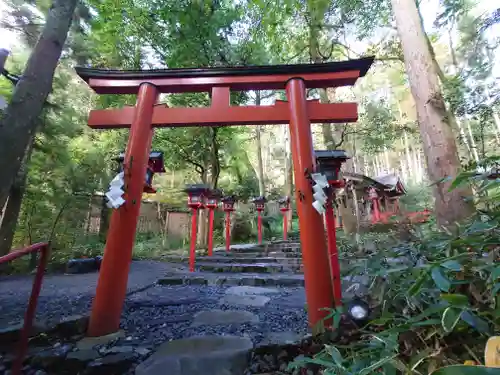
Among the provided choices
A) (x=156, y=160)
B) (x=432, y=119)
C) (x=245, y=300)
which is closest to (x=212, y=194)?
(x=156, y=160)

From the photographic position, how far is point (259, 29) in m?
7.58

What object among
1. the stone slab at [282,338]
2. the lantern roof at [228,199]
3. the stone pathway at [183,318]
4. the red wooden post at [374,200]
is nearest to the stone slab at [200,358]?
the stone pathway at [183,318]

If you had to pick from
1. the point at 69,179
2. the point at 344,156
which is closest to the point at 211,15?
the point at 344,156

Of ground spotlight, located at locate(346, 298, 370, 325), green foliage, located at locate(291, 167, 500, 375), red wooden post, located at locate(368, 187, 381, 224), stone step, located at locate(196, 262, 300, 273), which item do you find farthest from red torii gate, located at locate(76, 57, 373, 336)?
red wooden post, located at locate(368, 187, 381, 224)

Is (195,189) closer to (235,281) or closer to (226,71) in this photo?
(235,281)

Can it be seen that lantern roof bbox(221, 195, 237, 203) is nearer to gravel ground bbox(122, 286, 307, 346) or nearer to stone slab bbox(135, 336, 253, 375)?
gravel ground bbox(122, 286, 307, 346)

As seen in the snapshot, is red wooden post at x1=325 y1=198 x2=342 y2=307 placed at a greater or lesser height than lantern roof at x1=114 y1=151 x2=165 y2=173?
lesser

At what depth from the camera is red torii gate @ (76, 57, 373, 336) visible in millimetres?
2664

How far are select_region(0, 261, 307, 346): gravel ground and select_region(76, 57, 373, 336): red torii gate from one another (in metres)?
0.52

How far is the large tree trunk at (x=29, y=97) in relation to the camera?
10.00 feet

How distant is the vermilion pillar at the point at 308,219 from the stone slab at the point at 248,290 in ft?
6.83

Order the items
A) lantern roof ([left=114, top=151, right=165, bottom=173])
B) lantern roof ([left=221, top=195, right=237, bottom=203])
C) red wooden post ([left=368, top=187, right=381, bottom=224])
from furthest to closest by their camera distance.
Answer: red wooden post ([left=368, top=187, right=381, bottom=224]) → lantern roof ([left=221, top=195, right=237, bottom=203]) → lantern roof ([left=114, top=151, right=165, bottom=173])

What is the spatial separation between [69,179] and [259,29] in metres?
7.43

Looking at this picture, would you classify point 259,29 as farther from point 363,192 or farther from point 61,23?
point 363,192
